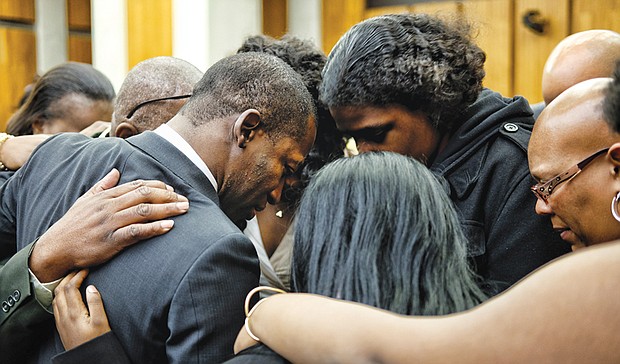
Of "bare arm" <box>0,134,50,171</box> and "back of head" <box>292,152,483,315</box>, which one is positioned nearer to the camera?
"back of head" <box>292,152,483,315</box>

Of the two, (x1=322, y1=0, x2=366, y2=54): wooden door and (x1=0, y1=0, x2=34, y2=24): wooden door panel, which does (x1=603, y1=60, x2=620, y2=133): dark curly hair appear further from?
(x1=0, y1=0, x2=34, y2=24): wooden door panel

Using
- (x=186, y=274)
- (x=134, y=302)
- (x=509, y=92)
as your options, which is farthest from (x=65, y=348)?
(x=509, y=92)

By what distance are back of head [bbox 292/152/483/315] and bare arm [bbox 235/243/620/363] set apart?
12 centimetres

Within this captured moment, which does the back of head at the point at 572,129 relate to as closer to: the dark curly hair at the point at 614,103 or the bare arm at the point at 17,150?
the dark curly hair at the point at 614,103

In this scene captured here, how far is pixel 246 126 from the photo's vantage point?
5.72 feet

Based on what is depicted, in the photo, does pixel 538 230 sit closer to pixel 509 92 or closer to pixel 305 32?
pixel 509 92

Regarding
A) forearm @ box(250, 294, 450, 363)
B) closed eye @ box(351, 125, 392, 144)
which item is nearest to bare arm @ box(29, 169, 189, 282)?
forearm @ box(250, 294, 450, 363)

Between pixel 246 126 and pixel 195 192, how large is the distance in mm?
230

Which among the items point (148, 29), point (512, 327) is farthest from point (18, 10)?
point (512, 327)

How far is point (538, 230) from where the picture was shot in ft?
5.50

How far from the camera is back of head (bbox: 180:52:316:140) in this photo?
177 cm

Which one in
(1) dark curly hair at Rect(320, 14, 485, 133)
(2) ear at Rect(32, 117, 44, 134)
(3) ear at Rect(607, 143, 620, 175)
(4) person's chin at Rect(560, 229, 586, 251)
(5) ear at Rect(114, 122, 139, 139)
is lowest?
(2) ear at Rect(32, 117, 44, 134)

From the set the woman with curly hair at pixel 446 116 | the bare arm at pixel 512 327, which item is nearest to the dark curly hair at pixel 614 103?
the bare arm at pixel 512 327

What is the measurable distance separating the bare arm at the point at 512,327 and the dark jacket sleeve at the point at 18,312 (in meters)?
0.79
